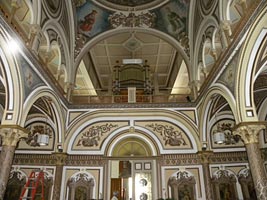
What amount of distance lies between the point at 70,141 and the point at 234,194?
735 centimetres

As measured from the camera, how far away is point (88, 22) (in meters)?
13.3

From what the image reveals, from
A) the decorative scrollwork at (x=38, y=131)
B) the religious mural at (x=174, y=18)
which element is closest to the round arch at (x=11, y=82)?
the decorative scrollwork at (x=38, y=131)

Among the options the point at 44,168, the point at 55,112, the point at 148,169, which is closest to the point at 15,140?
the point at 55,112

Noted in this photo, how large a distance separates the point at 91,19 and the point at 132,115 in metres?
5.50

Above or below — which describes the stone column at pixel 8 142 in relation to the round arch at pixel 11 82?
below

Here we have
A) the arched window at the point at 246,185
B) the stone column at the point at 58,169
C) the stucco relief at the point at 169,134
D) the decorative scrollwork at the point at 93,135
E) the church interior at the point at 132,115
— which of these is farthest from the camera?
the decorative scrollwork at the point at 93,135

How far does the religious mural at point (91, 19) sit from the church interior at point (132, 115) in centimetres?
5

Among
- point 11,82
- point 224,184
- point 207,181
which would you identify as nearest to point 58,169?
point 11,82

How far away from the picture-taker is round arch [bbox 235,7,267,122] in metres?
6.64

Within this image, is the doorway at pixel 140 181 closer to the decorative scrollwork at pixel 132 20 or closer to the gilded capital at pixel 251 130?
the gilded capital at pixel 251 130

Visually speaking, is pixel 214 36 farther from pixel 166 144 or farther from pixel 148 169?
pixel 148 169

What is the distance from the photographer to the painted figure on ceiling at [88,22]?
1324 centimetres

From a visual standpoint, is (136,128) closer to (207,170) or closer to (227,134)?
(207,170)

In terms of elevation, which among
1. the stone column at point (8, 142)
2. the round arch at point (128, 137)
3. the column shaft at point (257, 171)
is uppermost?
the round arch at point (128, 137)
